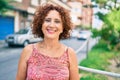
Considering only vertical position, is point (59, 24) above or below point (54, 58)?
above

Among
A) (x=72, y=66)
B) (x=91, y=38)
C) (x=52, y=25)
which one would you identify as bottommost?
(x=91, y=38)

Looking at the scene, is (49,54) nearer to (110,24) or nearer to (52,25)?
(52,25)

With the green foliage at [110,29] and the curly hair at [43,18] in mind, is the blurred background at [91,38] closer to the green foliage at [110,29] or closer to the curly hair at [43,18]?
the green foliage at [110,29]

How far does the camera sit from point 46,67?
8.94ft

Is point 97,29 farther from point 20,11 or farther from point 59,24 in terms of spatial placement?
point 59,24

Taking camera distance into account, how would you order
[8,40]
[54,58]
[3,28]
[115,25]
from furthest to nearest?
[3,28], [8,40], [115,25], [54,58]

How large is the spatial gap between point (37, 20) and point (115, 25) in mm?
16316

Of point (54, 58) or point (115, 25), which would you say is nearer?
point (54, 58)

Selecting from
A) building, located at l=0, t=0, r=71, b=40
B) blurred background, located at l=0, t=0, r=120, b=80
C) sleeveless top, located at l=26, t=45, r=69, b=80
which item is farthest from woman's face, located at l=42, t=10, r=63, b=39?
building, located at l=0, t=0, r=71, b=40

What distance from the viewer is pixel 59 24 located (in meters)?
2.87

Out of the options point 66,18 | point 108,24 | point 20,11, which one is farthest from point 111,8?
point 66,18

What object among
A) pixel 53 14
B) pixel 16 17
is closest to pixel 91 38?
pixel 16 17

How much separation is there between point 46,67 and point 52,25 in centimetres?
37

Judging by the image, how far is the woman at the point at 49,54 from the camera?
2729mm
